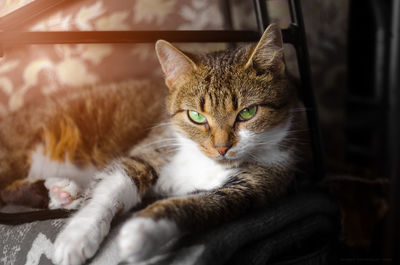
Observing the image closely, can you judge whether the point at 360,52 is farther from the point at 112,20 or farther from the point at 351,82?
the point at 112,20

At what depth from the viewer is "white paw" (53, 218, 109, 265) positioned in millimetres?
626

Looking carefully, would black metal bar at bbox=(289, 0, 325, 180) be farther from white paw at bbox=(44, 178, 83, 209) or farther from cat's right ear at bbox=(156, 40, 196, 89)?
white paw at bbox=(44, 178, 83, 209)

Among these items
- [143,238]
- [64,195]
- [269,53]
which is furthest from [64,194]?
[269,53]

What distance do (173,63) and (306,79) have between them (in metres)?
0.37

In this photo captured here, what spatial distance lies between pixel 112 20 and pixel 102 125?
1.17 ft

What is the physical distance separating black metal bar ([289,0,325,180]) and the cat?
0.15 feet

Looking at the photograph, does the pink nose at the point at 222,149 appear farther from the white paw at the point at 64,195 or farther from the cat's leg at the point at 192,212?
the white paw at the point at 64,195

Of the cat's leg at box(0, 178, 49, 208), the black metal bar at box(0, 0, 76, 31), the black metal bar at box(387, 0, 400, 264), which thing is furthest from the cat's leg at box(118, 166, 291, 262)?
the black metal bar at box(0, 0, 76, 31)

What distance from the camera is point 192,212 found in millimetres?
638

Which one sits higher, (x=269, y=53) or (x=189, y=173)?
(x=269, y=53)

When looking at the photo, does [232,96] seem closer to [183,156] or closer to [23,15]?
[183,156]

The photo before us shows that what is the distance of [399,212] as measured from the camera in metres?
0.70

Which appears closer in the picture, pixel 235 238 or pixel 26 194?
pixel 235 238

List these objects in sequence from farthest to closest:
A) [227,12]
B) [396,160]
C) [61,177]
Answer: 1. [227,12]
2. [61,177]
3. [396,160]
